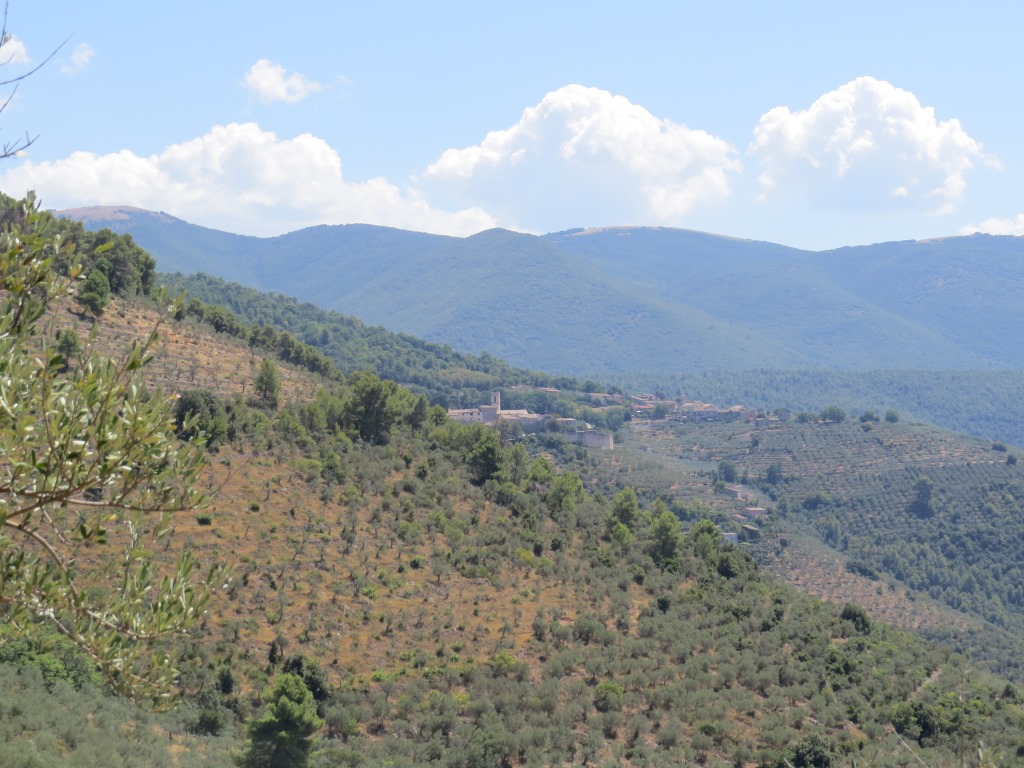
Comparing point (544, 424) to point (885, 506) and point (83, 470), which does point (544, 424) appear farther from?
point (83, 470)

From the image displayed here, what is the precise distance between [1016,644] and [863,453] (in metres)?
45.7

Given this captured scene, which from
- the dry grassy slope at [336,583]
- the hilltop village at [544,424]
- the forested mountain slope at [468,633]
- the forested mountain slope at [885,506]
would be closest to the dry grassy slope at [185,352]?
the forested mountain slope at [468,633]

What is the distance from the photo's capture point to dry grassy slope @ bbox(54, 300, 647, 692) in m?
25.1

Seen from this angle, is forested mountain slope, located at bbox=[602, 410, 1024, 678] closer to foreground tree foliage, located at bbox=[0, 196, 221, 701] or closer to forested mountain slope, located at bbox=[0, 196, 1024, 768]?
forested mountain slope, located at bbox=[0, 196, 1024, 768]

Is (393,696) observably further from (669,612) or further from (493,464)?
(493,464)

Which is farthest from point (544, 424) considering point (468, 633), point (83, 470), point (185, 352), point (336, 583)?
point (83, 470)

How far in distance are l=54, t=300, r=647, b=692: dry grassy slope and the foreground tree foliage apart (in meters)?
16.5

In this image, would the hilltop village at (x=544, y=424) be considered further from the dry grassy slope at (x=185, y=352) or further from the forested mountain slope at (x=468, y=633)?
the forested mountain slope at (x=468, y=633)

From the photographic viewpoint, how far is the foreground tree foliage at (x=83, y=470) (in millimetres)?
6445

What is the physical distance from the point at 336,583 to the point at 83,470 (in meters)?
→ 22.5

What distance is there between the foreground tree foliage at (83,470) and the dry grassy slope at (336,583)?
16.5 metres

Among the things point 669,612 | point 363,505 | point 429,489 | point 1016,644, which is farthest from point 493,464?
point 1016,644

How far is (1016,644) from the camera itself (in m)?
55.4

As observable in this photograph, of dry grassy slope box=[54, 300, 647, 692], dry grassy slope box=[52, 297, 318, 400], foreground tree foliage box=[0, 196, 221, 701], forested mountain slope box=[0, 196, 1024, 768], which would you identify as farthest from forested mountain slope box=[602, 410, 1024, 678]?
foreground tree foliage box=[0, 196, 221, 701]
